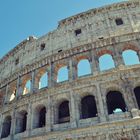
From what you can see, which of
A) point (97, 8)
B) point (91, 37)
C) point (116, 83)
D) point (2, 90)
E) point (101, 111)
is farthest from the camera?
point (2, 90)

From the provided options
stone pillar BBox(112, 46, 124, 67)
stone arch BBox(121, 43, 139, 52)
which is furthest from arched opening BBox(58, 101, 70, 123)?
stone arch BBox(121, 43, 139, 52)

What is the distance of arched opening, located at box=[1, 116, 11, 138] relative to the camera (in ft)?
47.1

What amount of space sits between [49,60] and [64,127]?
5.14 meters

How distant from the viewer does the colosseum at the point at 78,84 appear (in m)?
11.2

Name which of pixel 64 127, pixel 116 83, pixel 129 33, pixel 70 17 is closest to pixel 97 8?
pixel 70 17

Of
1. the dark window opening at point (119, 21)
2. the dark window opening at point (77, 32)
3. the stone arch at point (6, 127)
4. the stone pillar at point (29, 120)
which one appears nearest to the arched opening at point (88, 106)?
the stone pillar at point (29, 120)

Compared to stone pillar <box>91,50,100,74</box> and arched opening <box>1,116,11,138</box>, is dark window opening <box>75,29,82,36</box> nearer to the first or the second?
stone pillar <box>91,50,100,74</box>

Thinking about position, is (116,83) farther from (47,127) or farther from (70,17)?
(70,17)

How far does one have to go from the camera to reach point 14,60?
59.9ft

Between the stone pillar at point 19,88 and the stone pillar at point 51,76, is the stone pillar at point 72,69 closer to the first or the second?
the stone pillar at point 51,76

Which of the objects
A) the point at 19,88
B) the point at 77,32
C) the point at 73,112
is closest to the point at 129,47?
the point at 77,32

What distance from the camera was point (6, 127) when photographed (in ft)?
48.2

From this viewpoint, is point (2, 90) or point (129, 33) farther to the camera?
point (2, 90)

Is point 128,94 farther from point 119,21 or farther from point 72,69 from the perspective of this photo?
point 119,21
